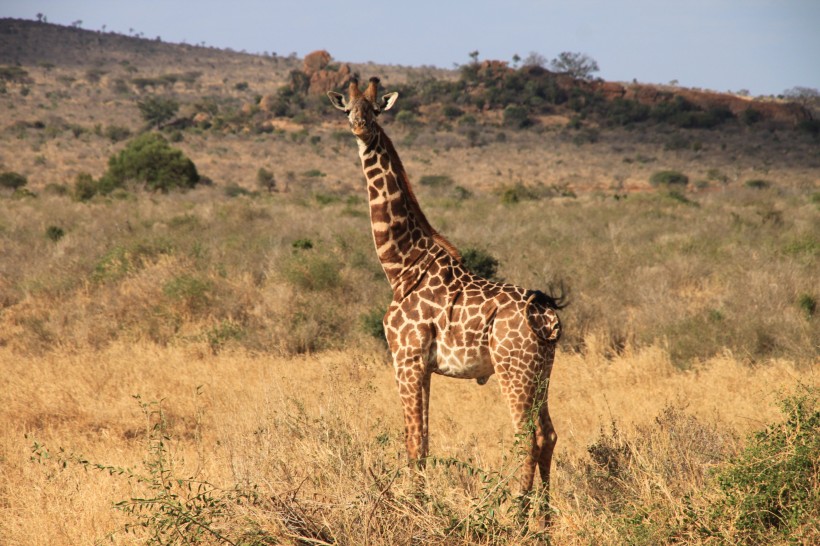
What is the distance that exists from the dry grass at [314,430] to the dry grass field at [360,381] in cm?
3

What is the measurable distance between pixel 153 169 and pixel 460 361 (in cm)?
3165

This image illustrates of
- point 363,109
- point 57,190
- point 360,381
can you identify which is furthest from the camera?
point 57,190

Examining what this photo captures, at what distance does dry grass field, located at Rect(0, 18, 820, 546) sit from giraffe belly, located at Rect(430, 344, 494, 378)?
0.57 meters

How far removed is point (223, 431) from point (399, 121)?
2510 inches

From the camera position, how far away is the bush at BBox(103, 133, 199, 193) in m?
33.7

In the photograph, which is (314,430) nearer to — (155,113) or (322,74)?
(155,113)

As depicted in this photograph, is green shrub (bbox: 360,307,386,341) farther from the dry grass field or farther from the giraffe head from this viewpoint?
the giraffe head

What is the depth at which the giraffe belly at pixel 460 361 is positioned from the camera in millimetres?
5309

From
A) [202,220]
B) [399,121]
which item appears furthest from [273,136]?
[202,220]

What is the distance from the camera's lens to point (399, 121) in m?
68.1

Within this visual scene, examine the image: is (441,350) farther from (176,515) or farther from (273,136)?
(273,136)

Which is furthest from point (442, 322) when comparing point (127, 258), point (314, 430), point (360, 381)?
point (127, 258)

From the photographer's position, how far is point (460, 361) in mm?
5324

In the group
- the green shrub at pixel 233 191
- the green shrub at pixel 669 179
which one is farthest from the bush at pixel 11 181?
the green shrub at pixel 669 179
